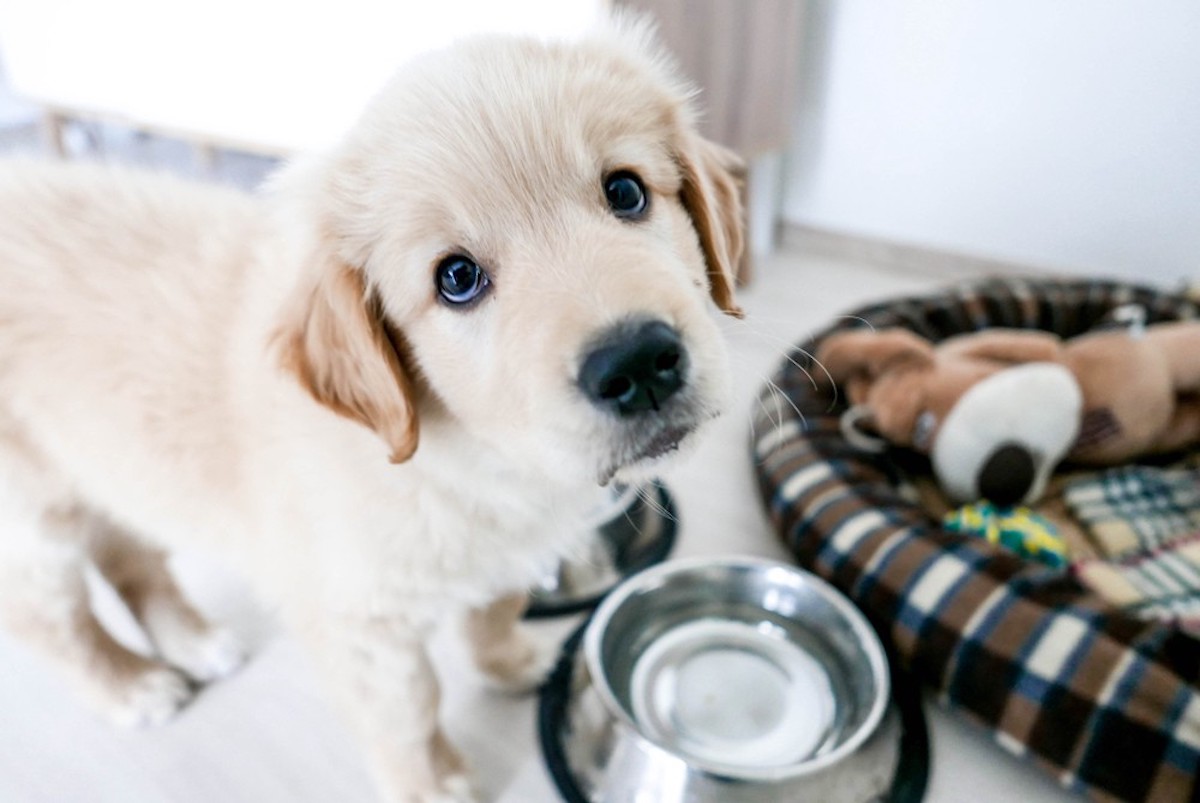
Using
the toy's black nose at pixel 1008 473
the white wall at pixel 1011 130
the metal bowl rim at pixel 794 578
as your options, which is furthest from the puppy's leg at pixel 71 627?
the white wall at pixel 1011 130

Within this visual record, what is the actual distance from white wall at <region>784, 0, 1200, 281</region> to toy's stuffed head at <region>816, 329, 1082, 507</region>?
0.62 m

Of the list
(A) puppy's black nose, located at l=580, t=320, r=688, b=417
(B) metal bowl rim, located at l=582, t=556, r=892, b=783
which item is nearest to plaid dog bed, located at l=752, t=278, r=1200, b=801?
(B) metal bowl rim, located at l=582, t=556, r=892, b=783

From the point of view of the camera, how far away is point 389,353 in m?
0.82

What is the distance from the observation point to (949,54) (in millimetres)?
2336

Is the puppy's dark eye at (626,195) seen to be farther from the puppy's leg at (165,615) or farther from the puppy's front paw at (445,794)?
the puppy's leg at (165,615)

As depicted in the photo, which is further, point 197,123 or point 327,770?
point 197,123

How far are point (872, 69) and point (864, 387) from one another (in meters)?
1.29

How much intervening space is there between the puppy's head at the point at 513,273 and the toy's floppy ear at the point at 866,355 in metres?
0.97

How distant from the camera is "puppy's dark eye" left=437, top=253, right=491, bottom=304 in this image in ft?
2.61

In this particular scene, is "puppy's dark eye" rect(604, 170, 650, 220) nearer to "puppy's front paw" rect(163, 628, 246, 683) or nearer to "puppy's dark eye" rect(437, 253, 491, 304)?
"puppy's dark eye" rect(437, 253, 491, 304)

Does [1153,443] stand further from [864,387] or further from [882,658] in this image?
[882,658]

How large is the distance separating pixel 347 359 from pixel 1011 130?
2.24 meters

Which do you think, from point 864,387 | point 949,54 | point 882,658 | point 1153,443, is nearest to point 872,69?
point 949,54

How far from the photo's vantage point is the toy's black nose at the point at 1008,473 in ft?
4.97
